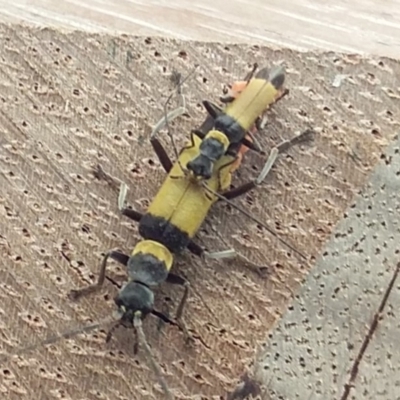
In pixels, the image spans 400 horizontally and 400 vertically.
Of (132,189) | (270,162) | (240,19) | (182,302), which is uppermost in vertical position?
(240,19)

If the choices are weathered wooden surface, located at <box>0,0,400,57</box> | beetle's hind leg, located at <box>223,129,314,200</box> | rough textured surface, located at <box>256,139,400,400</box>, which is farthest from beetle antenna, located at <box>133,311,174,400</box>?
weathered wooden surface, located at <box>0,0,400,57</box>

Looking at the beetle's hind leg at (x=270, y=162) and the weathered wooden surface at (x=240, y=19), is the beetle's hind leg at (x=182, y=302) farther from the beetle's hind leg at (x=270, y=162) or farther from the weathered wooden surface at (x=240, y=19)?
the weathered wooden surface at (x=240, y=19)

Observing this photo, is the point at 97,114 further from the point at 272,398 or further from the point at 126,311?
the point at 272,398

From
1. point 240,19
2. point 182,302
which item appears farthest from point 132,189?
point 240,19

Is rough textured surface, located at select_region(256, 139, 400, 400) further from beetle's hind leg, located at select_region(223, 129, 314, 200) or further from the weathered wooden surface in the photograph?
the weathered wooden surface

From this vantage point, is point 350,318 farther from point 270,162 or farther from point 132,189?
point 132,189

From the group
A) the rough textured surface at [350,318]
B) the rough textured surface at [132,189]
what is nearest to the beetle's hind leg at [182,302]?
the rough textured surface at [132,189]

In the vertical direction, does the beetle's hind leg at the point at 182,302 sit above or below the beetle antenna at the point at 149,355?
above
